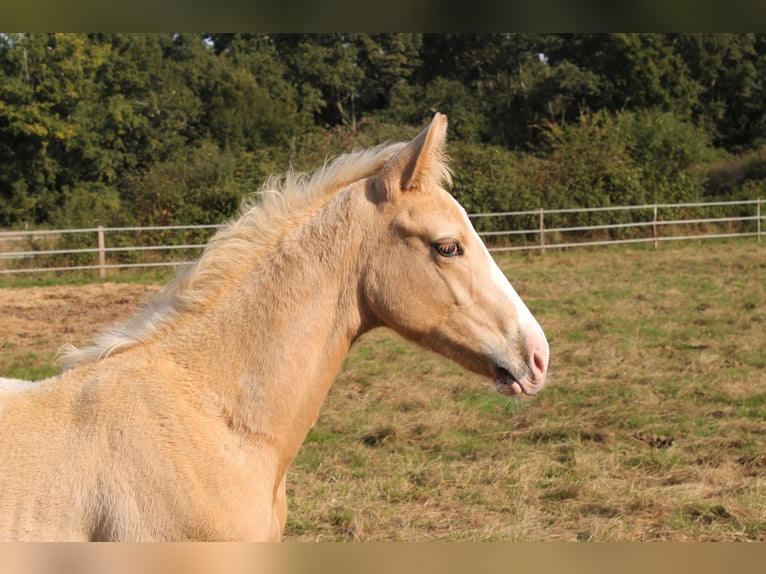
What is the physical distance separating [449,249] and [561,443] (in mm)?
3807

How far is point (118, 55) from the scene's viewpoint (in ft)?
86.6

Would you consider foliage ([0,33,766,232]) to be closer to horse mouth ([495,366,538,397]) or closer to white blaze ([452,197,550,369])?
white blaze ([452,197,550,369])

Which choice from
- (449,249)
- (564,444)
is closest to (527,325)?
(449,249)

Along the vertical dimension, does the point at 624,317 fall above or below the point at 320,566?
below

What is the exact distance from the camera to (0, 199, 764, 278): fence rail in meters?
16.1

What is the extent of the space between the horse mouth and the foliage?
1354cm

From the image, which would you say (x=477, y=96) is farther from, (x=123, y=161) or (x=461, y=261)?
(x=461, y=261)

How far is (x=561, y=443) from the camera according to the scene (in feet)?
18.5

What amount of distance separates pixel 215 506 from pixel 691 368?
6781mm

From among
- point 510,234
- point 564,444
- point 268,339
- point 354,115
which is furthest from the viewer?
point 354,115

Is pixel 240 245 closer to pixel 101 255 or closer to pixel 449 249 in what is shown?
pixel 449 249

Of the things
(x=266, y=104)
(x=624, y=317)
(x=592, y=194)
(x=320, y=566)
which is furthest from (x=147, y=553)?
(x=266, y=104)

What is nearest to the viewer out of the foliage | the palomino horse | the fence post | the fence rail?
the palomino horse

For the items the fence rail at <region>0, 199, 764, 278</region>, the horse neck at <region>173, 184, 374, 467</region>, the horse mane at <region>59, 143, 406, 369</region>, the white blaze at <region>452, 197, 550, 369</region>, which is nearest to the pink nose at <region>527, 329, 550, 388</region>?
the white blaze at <region>452, 197, 550, 369</region>
